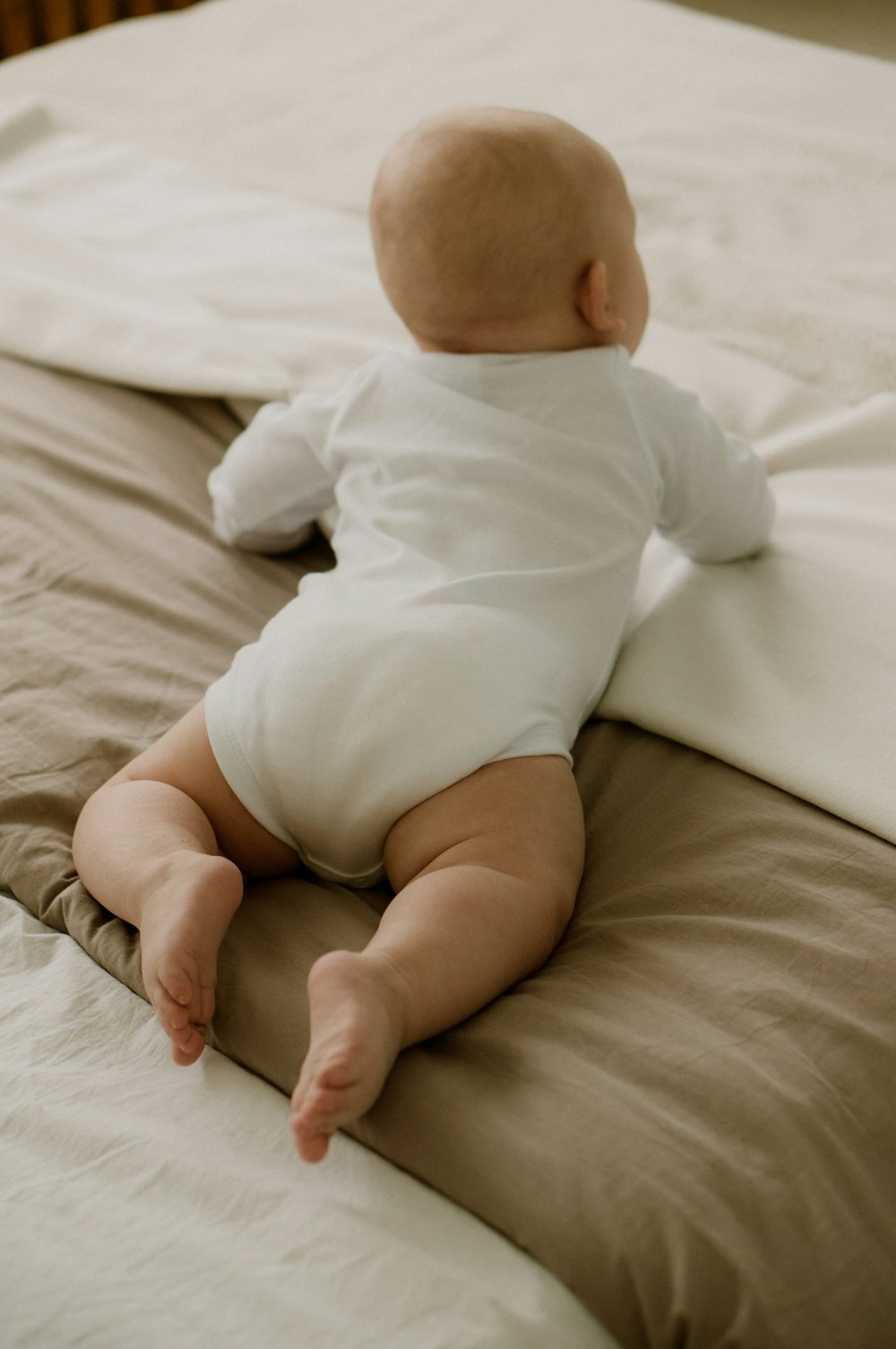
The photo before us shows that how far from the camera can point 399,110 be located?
1.82m

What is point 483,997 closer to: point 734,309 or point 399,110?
point 734,309

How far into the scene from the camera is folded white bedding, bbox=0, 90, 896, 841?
941 millimetres

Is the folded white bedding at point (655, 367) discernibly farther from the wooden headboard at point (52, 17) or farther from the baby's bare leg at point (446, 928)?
the wooden headboard at point (52, 17)

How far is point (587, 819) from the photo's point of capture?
919mm

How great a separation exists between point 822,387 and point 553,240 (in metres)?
0.43

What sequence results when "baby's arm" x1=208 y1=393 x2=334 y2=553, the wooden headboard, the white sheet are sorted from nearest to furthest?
the white sheet → "baby's arm" x1=208 y1=393 x2=334 y2=553 → the wooden headboard

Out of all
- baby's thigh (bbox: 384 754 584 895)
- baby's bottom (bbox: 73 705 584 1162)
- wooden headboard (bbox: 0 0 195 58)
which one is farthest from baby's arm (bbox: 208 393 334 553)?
wooden headboard (bbox: 0 0 195 58)

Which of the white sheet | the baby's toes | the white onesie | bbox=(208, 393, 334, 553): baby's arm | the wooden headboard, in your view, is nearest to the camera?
the white sheet

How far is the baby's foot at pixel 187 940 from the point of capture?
72 centimetres

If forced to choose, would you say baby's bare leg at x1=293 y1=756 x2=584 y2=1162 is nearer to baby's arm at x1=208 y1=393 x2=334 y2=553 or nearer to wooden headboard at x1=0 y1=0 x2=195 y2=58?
baby's arm at x1=208 y1=393 x2=334 y2=553

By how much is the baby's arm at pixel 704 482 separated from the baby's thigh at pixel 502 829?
302 mm

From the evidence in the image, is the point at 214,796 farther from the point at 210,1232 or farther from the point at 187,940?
the point at 210,1232

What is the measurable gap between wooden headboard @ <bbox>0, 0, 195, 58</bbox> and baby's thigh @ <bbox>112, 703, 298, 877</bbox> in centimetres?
247

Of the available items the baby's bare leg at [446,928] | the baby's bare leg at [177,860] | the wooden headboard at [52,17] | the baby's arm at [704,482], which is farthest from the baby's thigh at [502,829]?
the wooden headboard at [52,17]
